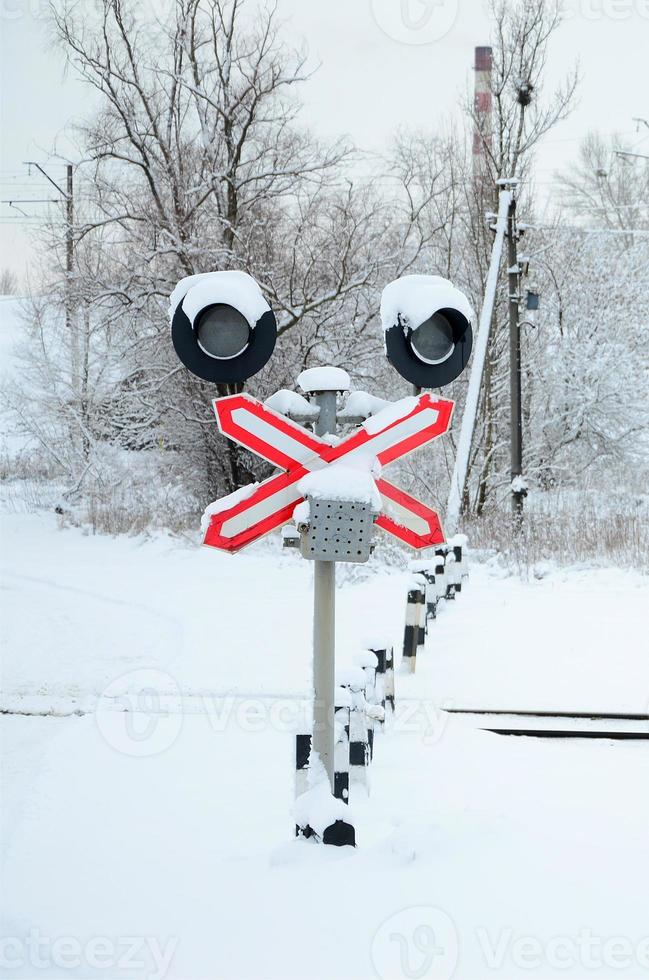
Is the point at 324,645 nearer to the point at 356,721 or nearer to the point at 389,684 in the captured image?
the point at 356,721

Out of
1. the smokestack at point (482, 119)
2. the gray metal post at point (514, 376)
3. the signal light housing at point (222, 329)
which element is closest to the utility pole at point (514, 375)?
the gray metal post at point (514, 376)

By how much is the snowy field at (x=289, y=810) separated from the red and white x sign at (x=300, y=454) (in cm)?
128

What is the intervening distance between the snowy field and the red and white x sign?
1.28 metres

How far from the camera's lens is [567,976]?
2.68m

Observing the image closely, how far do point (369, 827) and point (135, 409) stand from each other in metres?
15.5

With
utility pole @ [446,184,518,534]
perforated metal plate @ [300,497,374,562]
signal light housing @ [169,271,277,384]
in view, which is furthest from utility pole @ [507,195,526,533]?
signal light housing @ [169,271,277,384]

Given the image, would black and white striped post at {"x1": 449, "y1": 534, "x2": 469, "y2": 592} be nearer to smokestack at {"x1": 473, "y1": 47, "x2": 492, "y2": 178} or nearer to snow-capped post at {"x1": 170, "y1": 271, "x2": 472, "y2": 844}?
snow-capped post at {"x1": 170, "y1": 271, "x2": 472, "y2": 844}

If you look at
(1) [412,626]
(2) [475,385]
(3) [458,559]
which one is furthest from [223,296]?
(2) [475,385]

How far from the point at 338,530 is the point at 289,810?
182 cm

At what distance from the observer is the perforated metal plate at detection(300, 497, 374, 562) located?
3.08m

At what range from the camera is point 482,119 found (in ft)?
63.7

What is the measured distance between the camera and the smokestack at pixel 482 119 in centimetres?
1933

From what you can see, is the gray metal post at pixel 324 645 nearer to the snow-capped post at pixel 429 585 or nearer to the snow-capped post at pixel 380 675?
the snow-capped post at pixel 380 675

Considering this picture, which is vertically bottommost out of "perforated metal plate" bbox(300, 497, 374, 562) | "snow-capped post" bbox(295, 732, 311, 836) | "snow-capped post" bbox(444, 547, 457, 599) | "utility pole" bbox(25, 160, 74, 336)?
"snow-capped post" bbox(444, 547, 457, 599)
